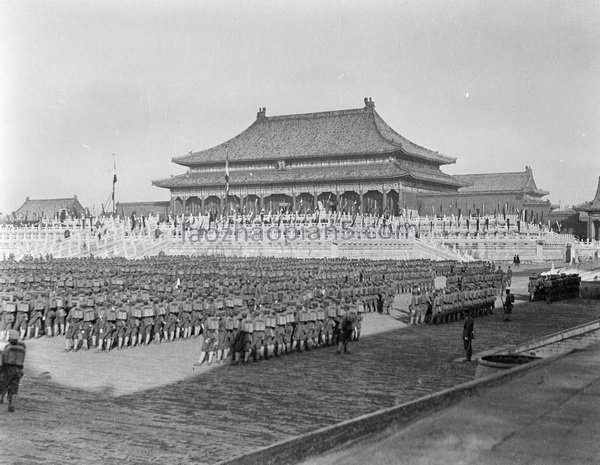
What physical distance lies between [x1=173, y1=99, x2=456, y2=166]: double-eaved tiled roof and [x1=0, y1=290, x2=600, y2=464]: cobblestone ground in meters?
59.1

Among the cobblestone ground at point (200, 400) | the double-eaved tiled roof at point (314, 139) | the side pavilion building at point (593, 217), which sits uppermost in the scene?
the double-eaved tiled roof at point (314, 139)

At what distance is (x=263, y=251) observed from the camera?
5341 cm

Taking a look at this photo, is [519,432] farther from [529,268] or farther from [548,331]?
[529,268]

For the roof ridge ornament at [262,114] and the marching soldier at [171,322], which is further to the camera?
the roof ridge ornament at [262,114]

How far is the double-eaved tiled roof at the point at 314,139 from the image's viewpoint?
249ft

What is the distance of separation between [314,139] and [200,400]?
230ft

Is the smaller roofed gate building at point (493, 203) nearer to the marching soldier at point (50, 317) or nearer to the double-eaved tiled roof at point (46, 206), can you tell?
the double-eaved tiled roof at point (46, 206)

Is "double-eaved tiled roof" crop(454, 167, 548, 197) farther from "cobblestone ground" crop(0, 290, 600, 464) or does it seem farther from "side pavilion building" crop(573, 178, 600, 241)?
"cobblestone ground" crop(0, 290, 600, 464)

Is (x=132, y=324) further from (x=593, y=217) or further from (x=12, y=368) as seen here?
(x=593, y=217)

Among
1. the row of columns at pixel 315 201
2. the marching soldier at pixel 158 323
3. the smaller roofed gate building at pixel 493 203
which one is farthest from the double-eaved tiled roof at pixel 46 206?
the marching soldier at pixel 158 323

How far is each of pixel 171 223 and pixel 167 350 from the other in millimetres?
44702

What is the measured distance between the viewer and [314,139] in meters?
80.3

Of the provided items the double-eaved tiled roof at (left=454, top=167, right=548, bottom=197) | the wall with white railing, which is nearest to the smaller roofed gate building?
the double-eaved tiled roof at (left=454, top=167, right=548, bottom=197)

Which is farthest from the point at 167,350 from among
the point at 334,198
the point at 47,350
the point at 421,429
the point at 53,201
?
the point at 53,201
